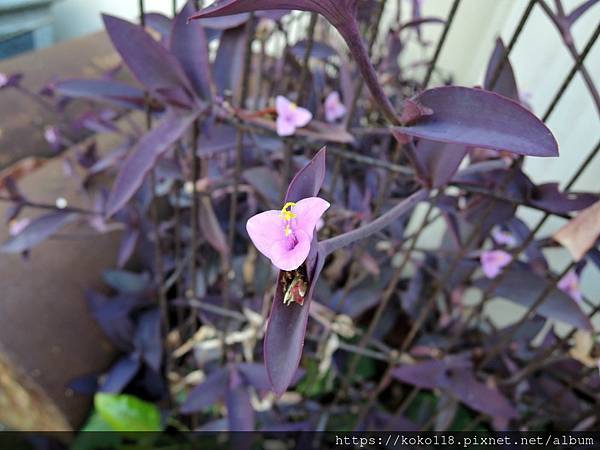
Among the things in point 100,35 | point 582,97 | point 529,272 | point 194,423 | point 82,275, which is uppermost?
point 582,97

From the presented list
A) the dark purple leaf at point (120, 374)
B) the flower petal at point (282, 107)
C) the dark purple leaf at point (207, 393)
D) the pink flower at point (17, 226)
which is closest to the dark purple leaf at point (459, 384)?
the dark purple leaf at point (207, 393)

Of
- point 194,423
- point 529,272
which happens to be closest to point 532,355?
point 529,272

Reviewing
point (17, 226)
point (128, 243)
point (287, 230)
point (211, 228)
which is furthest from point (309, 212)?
point (17, 226)

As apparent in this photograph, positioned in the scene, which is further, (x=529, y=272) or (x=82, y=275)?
(x=82, y=275)

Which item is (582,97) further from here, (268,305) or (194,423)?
(194,423)

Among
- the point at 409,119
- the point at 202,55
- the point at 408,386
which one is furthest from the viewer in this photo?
the point at 408,386

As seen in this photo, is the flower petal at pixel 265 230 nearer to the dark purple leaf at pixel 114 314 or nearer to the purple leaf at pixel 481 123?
the purple leaf at pixel 481 123

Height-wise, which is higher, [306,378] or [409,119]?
[409,119]

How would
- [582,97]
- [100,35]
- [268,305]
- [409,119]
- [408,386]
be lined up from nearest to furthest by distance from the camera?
[409,119] < [268,305] < [582,97] < [408,386] < [100,35]

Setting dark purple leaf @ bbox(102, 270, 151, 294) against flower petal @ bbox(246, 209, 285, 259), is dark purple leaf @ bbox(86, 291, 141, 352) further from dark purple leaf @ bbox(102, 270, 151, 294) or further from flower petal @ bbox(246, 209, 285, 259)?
flower petal @ bbox(246, 209, 285, 259)
